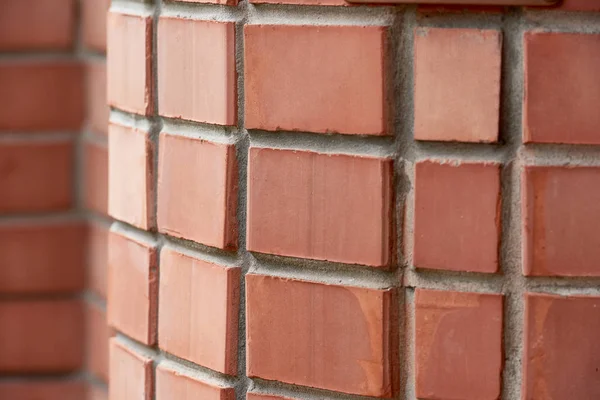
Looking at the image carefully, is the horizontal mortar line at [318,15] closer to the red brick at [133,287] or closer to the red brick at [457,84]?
the red brick at [457,84]

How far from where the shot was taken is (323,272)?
0.88 meters

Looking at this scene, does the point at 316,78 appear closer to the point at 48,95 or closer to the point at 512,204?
the point at 512,204

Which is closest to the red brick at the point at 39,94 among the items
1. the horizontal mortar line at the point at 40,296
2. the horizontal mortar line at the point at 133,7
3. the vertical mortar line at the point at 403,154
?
the horizontal mortar line at the point at 40,296

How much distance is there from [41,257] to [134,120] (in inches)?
17.4

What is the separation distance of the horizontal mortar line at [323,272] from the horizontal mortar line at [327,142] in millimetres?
99

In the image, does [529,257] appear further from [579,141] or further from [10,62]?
[10,62]

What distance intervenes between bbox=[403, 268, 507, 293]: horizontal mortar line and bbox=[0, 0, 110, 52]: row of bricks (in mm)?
655

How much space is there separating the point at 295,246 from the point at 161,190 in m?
0.17

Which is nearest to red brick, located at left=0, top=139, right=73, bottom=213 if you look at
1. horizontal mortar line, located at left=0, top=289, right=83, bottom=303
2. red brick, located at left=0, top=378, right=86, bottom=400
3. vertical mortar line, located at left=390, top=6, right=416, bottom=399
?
horizontal mortar line, located at left=0, top=289, right=83, bottom=303

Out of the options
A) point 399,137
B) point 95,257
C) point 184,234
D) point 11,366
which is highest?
point 399,137

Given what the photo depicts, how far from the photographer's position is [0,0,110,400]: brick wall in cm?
135

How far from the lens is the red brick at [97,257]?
1360 mm

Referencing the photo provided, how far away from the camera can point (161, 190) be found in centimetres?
98

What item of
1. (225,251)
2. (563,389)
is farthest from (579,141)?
(225,251)
